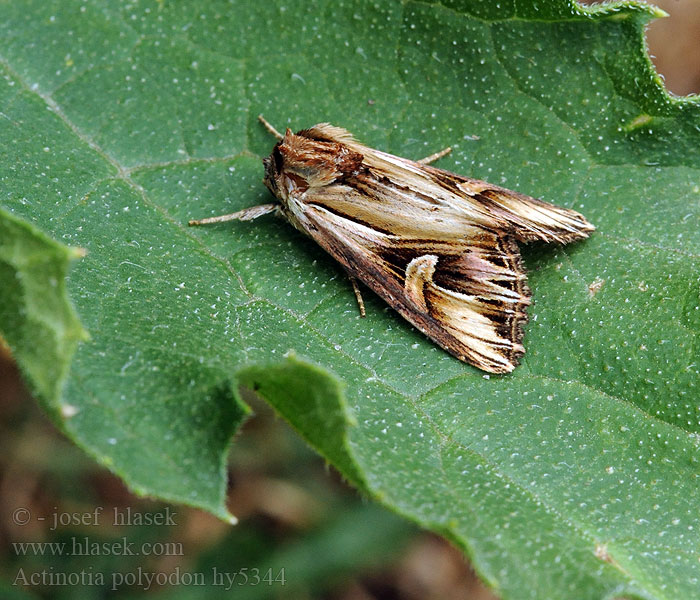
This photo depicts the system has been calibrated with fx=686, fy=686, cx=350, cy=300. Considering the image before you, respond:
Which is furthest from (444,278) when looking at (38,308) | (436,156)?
(38,308)

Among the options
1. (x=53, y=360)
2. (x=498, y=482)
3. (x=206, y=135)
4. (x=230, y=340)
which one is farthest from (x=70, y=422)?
(x=206, y=135)

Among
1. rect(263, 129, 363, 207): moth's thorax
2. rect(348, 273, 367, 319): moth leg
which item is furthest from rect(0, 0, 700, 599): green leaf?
rect(263, 129, 363, 207): moth's thorax

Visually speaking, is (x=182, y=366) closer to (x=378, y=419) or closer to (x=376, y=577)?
(x=378, y=419)

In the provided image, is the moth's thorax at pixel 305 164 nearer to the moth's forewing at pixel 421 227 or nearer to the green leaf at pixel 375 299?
the moth's forewing at pixel 421 227

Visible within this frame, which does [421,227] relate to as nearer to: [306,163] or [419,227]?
[419,227]

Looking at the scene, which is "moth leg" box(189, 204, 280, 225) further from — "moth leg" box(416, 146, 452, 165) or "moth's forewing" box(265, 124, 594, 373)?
"moth leg" box(416, 146, 452, 165)

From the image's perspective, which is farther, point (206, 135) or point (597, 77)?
point (206, 135)
